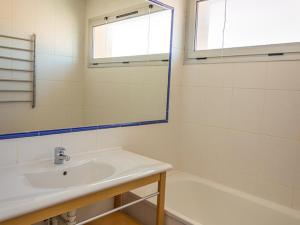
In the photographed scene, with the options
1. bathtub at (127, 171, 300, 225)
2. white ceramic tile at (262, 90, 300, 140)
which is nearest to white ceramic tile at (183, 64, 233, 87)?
white ceramic tile at (262, 90, 300, 140)

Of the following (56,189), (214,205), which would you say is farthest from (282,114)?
(56,189)

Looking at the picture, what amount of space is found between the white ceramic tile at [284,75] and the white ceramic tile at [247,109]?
106 millimetres

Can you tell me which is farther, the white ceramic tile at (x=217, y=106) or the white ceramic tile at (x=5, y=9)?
the white ceramic tile at (x=217, y=106)

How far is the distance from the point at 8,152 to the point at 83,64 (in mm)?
632

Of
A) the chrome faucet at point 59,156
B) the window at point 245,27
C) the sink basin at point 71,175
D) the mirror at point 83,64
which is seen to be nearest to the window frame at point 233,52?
the window at point 245,27

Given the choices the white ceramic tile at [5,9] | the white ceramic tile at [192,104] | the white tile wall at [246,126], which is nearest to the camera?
the white ceramic tile at [5,9]

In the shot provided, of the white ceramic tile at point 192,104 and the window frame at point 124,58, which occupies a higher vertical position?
the window frame at point 124,58

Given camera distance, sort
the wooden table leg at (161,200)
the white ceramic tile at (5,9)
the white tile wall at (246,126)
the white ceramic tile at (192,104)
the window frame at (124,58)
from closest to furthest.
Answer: the white ceramic tile at (5,9) < the wooden table leg at (161,200) < the window frame at (124,58) < the white tile wall at (246,126) < the white ceramic tile at (192,104)

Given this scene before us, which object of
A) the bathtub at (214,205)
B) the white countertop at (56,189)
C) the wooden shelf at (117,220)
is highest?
the white countertop at (56,189)

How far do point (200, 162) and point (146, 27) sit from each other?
3.92 ft

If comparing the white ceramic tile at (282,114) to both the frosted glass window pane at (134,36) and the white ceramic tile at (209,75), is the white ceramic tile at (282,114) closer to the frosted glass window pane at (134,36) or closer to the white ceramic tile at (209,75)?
the white ceramic tile at (209,75)

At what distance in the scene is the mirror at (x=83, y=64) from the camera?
1.24 meters

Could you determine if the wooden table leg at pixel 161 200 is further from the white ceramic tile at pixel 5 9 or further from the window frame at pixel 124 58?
the white ceramic tile at pixel 5 9

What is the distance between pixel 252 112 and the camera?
1803 millimetres
